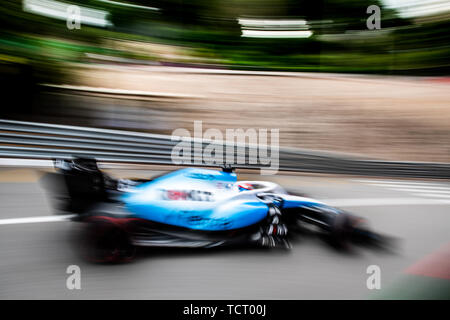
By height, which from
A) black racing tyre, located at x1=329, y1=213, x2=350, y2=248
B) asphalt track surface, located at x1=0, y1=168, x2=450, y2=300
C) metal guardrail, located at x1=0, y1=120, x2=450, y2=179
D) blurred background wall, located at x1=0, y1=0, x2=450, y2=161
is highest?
blurred background wall, located at x1=0, y1=0, x2=450, y2=161

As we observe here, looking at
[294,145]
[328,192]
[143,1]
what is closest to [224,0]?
[143,1]

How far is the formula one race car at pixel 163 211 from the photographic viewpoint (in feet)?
5.30

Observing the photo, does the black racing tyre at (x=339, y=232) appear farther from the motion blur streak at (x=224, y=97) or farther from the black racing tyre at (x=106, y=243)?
the black racing tyre at (x=106, y=243)

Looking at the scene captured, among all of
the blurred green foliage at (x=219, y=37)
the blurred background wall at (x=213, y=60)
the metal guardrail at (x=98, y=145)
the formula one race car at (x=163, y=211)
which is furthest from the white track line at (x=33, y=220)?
the blurred green foliage at (x=219, y=37)

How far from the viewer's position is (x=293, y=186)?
2197 mm

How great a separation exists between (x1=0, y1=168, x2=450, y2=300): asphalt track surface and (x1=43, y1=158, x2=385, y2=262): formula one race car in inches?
4.9

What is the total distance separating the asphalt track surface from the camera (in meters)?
1.61

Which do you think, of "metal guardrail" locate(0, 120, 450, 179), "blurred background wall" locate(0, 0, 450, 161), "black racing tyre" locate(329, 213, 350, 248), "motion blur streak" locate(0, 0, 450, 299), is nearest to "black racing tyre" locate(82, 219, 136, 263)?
"motion blur streak" locate(0, 0, 450, 299)

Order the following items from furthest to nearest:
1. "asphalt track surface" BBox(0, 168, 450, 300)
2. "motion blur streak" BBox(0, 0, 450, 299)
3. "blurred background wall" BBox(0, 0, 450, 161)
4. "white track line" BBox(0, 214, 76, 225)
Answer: "blurred background wall" BBox(0, 0, 450, 161)
"white track line" BBox(0, 214, 76, 225)
"motion blur streak" BBox(0, 0, 450, 299)
"asphalt track surface" BBox(0, 168, 450, 300)

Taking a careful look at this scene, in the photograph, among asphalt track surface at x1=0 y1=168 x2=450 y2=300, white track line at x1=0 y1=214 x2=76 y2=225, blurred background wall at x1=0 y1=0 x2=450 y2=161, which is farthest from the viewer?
blurred background wall at x1=0 y1=0 x2=450 y2=161

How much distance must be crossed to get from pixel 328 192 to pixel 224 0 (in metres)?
1.80

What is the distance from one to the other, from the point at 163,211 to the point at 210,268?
0.45 metres

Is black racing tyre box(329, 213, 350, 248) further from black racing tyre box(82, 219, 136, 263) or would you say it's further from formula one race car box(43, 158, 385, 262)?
black racing tyre box(82, 219, 136, 263)
